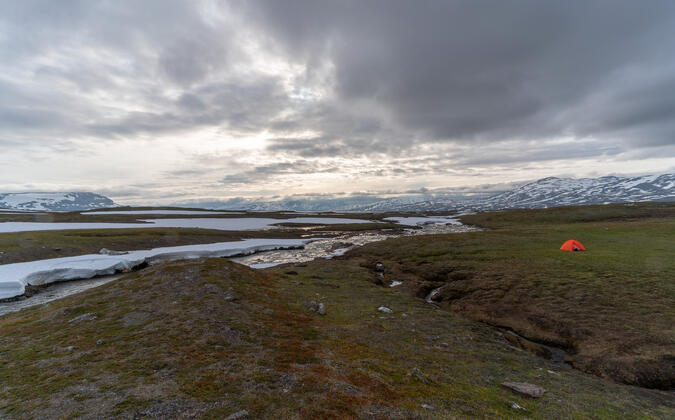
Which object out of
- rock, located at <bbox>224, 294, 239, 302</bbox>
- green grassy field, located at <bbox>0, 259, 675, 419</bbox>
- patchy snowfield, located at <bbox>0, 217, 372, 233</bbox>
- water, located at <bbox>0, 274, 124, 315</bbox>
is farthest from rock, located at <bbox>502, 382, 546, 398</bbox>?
patchy snowfield, located at <bbox>0, 217, 372, 233</bbox>

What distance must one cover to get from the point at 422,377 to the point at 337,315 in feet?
32.1

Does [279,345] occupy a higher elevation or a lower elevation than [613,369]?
higher

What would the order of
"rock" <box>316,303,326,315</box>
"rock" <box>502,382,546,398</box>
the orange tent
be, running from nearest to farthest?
"rock" <box>502,382,546,398</box>
"rock" <box>316,303,326,315</box>
the orange tent

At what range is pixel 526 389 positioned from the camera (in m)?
11.0

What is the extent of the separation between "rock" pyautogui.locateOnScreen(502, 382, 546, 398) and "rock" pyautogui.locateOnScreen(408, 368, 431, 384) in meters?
3.55

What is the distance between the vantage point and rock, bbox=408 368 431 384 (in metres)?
11.0

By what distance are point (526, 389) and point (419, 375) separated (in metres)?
4.36

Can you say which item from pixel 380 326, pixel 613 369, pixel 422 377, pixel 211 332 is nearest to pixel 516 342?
pixel 613 369

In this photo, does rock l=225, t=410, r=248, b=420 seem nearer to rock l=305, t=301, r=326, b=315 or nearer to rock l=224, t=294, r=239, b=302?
rock l=224, t=294, r=239, b=302

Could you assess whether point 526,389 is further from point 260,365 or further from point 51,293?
point 51,293

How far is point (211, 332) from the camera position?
13.9 meters

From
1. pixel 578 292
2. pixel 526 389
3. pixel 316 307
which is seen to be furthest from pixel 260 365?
pixel 578 292

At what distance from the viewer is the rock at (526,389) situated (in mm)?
10742

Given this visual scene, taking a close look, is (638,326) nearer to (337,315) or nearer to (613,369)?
(613,369)
